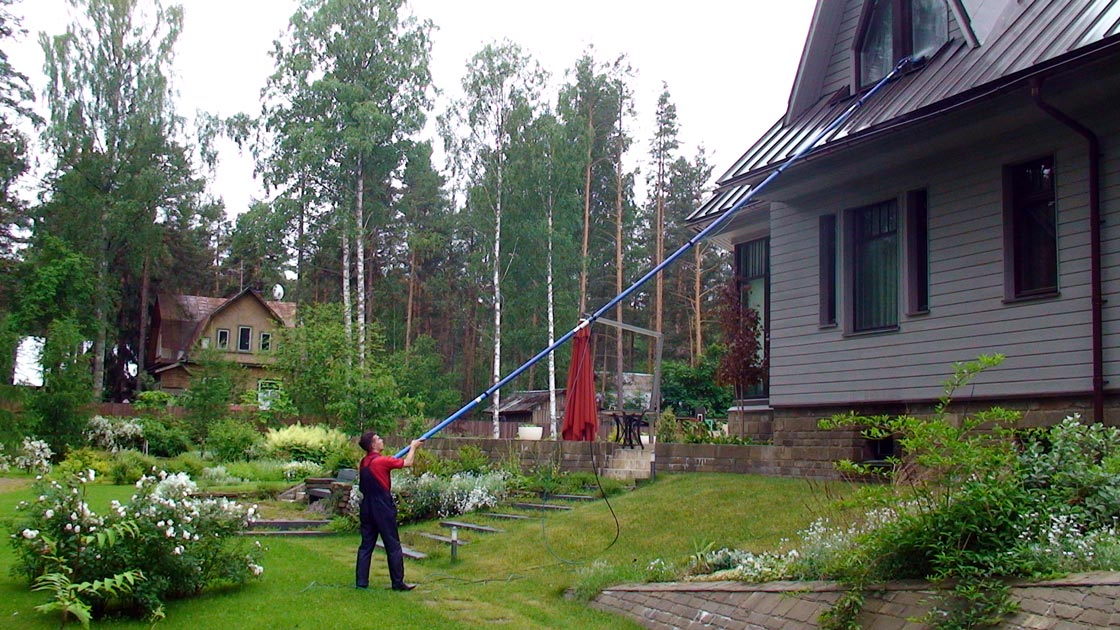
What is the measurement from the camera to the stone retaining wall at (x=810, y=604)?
19.1 feet

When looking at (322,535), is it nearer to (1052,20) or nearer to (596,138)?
(1052,20)

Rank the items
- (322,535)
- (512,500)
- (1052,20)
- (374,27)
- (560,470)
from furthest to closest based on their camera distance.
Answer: (374,27), (560,470), (512,500), (322,535), (1052,20)

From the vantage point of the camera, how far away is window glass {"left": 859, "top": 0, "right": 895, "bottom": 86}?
14.9m

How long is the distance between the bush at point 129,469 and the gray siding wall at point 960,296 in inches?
568

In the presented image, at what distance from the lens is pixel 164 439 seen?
104ft

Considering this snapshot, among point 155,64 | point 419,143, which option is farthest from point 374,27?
point 155,64

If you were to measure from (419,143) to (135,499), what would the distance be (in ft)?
95.3

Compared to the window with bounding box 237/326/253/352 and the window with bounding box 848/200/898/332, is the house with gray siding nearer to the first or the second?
the window with bounding box 848/200/898/332

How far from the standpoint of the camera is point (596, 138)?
4181cm

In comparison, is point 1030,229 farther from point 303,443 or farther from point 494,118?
point 494,118

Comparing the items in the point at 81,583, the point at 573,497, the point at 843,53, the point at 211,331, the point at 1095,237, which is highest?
the point at 843,53

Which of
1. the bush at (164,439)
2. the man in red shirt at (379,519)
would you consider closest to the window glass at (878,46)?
the man in red shirt at (379,519)

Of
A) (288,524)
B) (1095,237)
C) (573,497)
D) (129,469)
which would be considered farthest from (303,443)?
(1095,237)

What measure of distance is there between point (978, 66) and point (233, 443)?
2204cm
